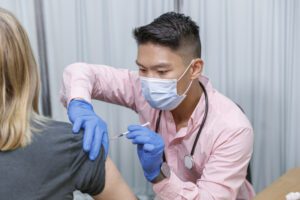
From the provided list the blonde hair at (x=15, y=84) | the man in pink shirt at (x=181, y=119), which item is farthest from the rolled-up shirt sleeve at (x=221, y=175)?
the blonde hair at (x=15, y=84)

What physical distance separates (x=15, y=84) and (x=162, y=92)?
696 mm

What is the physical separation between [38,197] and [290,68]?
4.71 feet

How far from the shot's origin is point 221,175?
4.75 feet

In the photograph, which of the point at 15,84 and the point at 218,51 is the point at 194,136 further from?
the point at 15,84

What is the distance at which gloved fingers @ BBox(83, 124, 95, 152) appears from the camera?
3.21 ft

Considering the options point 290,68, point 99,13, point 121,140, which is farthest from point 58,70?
point 290,68

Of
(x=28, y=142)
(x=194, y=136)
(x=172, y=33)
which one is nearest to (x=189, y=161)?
(x=194, y=136)

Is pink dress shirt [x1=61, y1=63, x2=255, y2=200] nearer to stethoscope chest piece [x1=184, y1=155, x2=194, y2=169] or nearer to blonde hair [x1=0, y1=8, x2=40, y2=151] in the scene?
stethoscope chest piece [x1=184, y1=155, x2=194, y2=169]

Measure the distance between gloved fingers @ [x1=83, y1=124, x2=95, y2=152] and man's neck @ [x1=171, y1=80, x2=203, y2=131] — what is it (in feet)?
1.80

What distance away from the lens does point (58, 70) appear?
217 centimetres

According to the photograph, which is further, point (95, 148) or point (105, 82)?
point (105, 82)

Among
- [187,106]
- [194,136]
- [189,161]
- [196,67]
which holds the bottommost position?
[189,161]

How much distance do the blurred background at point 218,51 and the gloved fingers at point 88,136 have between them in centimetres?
98

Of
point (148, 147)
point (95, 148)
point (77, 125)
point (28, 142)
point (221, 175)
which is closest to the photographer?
point (28, 142)
